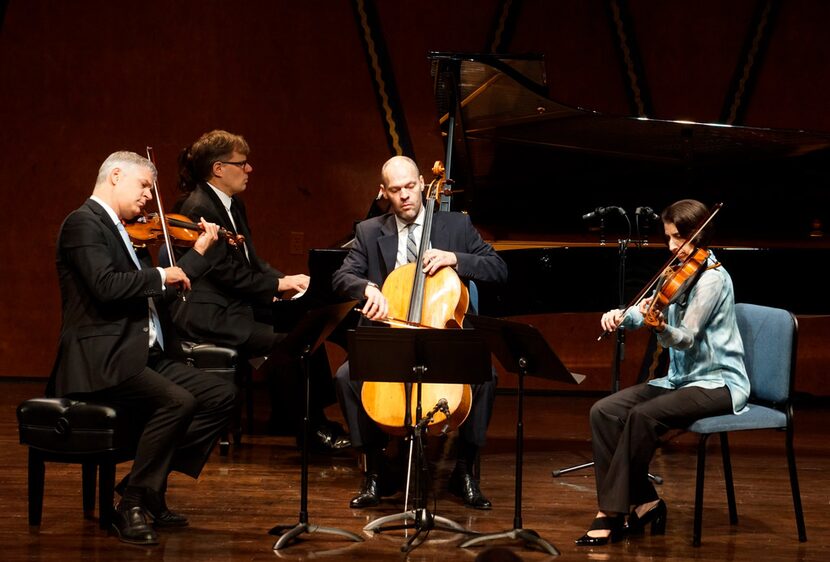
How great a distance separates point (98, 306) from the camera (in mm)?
3805

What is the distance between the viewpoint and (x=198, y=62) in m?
7.41

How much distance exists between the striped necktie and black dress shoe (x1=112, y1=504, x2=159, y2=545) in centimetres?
149

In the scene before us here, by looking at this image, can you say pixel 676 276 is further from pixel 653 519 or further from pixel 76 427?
pixel 76 427

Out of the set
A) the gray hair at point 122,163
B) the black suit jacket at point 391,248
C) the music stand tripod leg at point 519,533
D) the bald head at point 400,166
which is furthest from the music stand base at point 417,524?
the gray hair at point 122,163

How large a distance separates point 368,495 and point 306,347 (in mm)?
883

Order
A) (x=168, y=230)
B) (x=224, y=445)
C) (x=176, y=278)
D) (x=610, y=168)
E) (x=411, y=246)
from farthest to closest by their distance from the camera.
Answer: (x=610, y=168) → (x=224, y=445) → (x=411, y=246) → (x=168, y=230) → (x=176, y=278)

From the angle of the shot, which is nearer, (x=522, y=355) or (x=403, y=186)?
(x=522, y=355)

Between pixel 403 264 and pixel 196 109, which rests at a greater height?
pixel 196 109

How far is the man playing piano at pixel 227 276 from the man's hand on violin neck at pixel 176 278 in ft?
3.19

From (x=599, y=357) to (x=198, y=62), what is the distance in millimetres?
3628

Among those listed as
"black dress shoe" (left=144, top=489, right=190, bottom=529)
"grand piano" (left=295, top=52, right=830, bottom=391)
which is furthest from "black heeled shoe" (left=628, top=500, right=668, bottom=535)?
"black dress shoe" (left=144, top=489, right=190, bottom=529)

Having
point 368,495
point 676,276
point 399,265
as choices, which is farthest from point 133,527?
point 676,276

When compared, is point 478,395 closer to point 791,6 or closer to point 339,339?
point 339,339

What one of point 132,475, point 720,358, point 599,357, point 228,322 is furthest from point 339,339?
point 599,357
